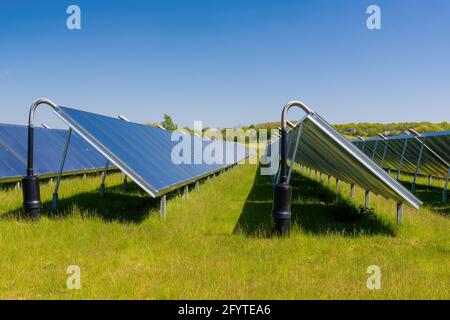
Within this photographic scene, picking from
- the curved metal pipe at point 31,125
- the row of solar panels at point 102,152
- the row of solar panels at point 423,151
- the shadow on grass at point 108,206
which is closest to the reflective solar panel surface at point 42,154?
the row of solar panels at point 102,152

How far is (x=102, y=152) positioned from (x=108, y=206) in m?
3.22

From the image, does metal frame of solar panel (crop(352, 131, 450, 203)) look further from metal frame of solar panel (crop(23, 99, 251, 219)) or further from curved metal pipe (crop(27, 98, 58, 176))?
curved metal pipe (crop(27, 98, 58, 176))

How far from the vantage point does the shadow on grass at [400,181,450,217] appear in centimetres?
1261

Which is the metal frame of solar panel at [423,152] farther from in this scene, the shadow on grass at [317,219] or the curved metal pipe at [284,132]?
the curved metal pipe at [284,132]

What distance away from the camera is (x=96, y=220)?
8641mm

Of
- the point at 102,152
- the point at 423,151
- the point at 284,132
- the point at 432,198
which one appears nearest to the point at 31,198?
the point at 102,152

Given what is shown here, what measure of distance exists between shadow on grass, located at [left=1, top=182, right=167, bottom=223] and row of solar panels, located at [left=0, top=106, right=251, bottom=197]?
103cm

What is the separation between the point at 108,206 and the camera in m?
11.0

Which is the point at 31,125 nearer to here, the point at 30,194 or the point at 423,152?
the point at 30,194

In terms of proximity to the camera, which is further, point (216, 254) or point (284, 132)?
point (284, 132)

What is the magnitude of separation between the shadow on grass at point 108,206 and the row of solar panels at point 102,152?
103cm

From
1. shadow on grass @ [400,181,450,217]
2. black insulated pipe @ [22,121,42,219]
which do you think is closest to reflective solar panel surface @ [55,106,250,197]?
black insulated pipe @ [22,121,42,219]

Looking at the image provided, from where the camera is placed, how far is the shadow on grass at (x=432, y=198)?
12609mm
